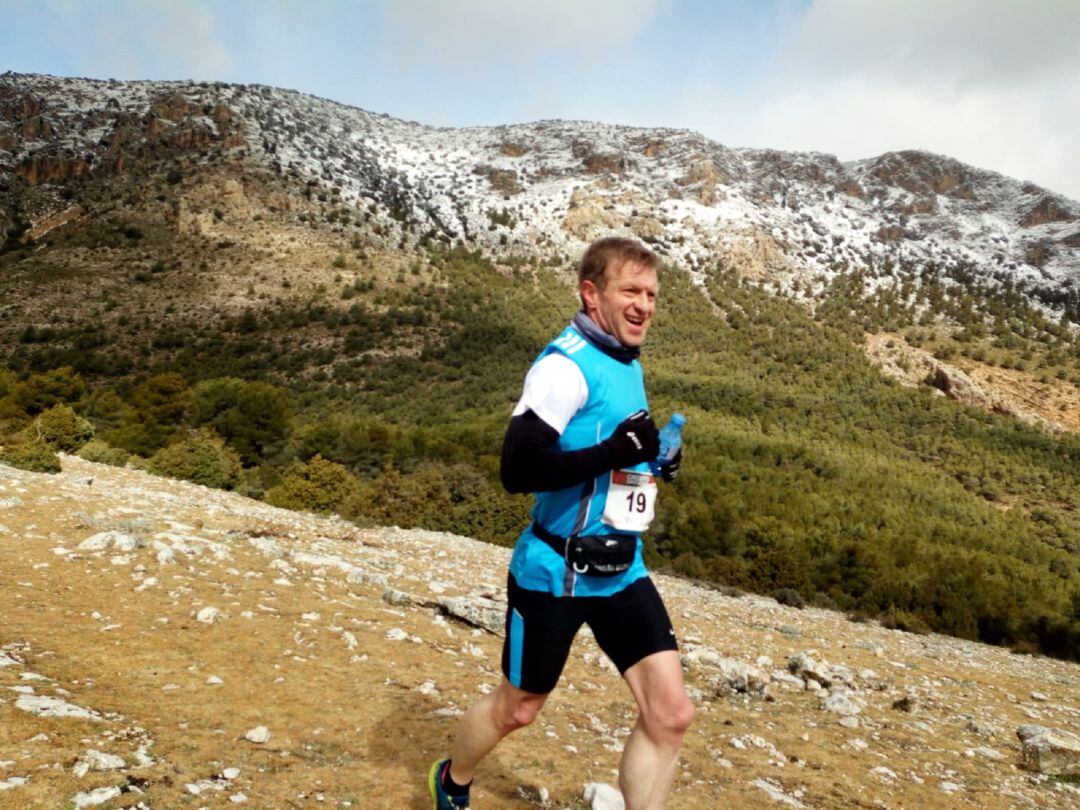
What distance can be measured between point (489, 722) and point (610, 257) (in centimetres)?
211

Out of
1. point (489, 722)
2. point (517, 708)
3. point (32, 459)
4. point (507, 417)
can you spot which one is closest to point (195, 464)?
point (32, 459)

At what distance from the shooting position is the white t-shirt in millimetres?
2275

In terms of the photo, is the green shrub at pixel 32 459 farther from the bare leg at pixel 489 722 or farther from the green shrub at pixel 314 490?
the bare leg at pixel 489 722

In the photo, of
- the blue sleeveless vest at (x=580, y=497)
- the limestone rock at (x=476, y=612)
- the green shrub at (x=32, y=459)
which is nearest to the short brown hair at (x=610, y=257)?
A: the blue sleeveless vest at (x=580, y=497)

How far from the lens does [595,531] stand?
2445mm

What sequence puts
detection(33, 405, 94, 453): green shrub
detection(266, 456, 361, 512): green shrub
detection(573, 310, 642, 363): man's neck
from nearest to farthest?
1. detection(573, 310, 642, 363): man's neck
2. detection(33, 405, 94, 453): green shrub
3. detection(266, 456, 361, 512): green shrub

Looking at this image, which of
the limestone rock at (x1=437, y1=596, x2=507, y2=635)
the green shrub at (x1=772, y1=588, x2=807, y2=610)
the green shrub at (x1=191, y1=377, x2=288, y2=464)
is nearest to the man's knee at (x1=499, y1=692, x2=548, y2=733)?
the limestone rock at (x1=437, y1=596, x2=507, y2=635)

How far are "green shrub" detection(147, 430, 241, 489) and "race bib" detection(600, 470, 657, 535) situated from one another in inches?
830

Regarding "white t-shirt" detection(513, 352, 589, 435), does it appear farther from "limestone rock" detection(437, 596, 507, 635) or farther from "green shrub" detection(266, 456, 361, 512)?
"green shrub" detection(266, 456, 361, 512)

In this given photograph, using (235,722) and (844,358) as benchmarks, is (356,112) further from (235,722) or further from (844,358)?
(235,722)

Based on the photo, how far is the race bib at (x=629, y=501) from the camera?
2.48m

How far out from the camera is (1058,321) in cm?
8338

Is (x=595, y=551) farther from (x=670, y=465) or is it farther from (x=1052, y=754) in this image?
(x=1052, y=754)

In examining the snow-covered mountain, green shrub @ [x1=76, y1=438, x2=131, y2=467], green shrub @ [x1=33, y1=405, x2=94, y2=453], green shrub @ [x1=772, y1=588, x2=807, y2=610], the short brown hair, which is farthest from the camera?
the snow-covered mountain
